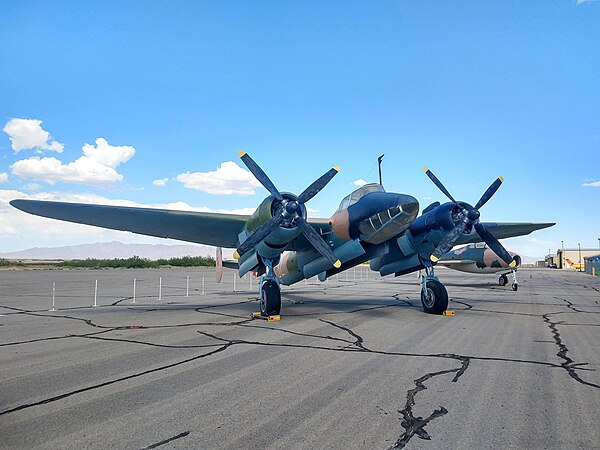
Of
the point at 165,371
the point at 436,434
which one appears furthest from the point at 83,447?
the point at 436,434

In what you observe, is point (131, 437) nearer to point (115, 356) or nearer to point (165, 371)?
point (165, 371)

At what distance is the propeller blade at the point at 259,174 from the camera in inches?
492

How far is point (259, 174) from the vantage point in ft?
41.8

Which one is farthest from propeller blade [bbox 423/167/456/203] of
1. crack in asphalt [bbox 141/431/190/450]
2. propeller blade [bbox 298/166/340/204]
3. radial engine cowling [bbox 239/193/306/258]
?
crack in asphalt [bbox 141/431/190/450]

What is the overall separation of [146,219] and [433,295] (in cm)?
996

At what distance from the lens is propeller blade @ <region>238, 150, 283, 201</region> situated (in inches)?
492

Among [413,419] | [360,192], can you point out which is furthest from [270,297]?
[413,419]

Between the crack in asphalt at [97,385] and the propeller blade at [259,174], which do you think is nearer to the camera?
the crack in asphalt at [97,385]

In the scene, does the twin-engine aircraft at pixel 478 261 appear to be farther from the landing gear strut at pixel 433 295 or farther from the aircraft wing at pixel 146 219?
the aircraft wing at pixel 146 219

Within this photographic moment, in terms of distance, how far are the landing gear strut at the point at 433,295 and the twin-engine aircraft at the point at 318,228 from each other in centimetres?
3

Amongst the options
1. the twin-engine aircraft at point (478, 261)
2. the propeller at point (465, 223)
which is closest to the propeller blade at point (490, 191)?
the propeller at point (465, 223)

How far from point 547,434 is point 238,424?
3.16 meters

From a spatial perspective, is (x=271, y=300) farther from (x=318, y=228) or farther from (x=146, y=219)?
(x=146, y=219)

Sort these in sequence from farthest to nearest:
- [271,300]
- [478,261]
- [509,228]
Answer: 1. [478,261]
2. [509,228]
3. [271,300]
